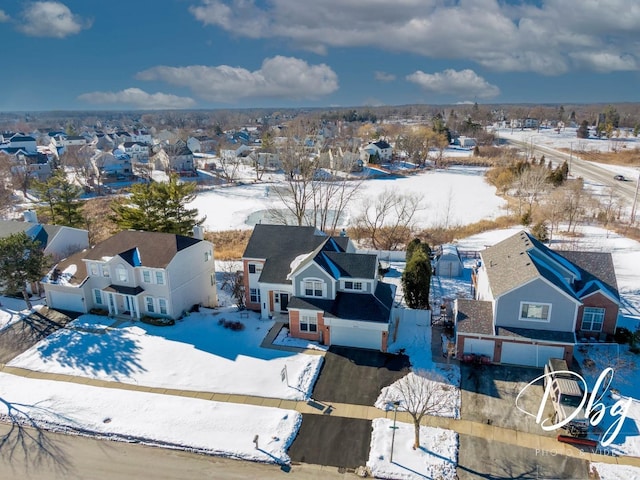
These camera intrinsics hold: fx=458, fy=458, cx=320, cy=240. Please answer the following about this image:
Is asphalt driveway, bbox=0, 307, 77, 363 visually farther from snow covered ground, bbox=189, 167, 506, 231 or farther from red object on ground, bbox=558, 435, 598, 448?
red object on ground, bbox=558, 435, 598, 448

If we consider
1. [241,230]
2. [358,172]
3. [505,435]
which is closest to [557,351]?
[505,435]

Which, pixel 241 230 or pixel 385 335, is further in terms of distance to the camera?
pixel 241 230

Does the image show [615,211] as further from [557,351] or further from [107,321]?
[107,321]

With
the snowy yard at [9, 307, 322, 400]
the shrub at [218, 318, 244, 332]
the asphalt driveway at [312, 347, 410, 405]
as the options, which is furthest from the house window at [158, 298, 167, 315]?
the asphalt driveway at [312, 347, 410, 405]

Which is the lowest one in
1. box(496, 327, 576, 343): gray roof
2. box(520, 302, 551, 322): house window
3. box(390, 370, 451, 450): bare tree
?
box(390, 370, 451, 450): bare tree

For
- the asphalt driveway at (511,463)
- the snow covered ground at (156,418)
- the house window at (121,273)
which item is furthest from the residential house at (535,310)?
the house window at (121,273)

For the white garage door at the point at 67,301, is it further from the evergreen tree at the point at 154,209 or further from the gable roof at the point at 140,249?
the evergreen tree at the point at 154,209
